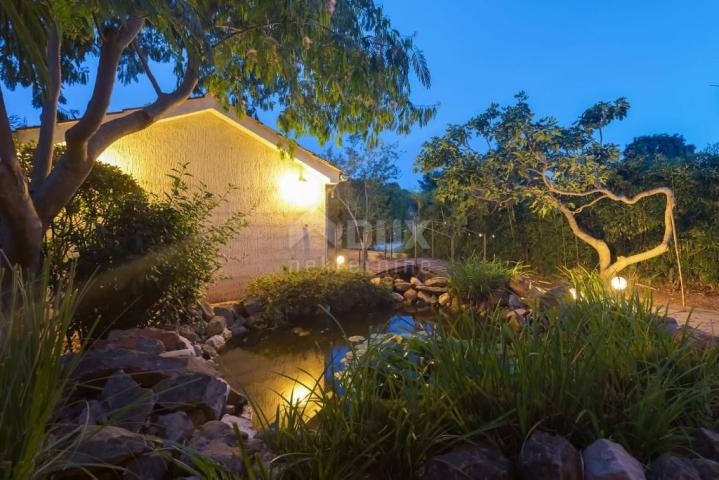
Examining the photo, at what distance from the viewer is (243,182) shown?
8609 mm

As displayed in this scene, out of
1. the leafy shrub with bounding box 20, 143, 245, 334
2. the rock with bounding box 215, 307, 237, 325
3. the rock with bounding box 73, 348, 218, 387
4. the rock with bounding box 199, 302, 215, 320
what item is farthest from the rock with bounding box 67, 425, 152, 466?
the rock with bounding box 215, 307, 237, 325

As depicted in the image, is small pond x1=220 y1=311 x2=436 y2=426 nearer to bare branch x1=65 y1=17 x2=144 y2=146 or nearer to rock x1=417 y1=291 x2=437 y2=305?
rock x1=417 y1=291 x2=437 y2=305

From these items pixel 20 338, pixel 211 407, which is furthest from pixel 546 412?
pixel 20 338

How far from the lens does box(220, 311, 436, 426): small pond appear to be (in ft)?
13.9

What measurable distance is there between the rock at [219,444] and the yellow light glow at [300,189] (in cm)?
681

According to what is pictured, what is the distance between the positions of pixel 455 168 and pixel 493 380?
7188 mm

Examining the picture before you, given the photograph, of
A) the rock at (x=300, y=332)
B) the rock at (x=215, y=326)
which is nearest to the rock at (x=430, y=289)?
the rock at (x=300, y=332)

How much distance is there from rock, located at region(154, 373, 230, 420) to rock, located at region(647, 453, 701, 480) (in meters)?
2.48

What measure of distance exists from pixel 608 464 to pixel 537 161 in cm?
740

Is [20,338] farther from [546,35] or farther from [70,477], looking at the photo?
[546,35]

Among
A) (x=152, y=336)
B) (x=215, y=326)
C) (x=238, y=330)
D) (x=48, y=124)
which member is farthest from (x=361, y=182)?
(x=152, y=336)

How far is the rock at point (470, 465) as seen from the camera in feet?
5.94

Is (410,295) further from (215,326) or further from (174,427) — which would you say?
(174,427)

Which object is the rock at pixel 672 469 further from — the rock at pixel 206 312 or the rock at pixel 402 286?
the rock at pixel 402 286
